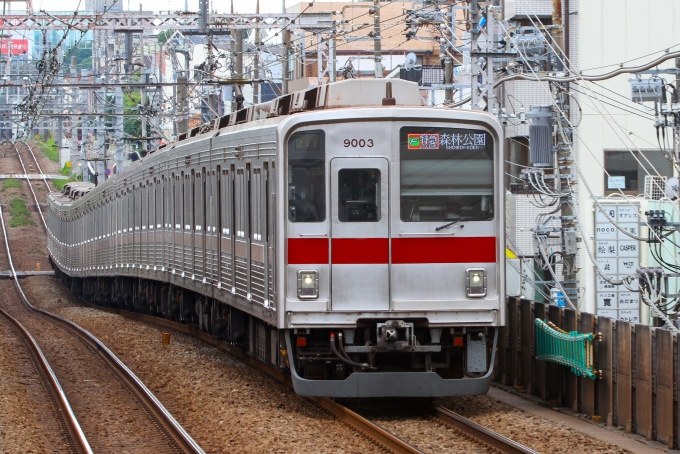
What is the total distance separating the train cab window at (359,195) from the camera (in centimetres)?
950

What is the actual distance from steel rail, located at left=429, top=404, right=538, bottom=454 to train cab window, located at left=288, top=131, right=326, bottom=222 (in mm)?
1903

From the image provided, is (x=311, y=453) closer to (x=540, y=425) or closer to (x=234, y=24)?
(x=540, y=425)

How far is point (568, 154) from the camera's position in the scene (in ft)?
43.6

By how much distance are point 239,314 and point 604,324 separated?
4.64 metres

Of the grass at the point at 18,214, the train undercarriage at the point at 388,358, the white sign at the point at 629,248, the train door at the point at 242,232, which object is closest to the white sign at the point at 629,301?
the white sign at the point at 629,248

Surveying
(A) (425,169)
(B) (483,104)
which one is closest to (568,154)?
(B) (483,104)

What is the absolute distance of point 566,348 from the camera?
998 centimetres

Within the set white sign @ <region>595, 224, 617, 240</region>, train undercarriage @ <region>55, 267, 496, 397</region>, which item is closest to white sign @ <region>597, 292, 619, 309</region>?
white sign @ <region>595, 224, 617, 240</region>

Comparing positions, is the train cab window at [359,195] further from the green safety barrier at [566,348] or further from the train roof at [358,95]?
the green safety barrier at [566,348]

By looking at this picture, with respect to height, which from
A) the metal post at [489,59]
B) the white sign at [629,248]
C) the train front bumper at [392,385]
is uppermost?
the metal post at [489,59]

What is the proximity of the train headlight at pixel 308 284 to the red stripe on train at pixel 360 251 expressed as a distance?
0.72 feet

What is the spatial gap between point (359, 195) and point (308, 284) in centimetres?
86

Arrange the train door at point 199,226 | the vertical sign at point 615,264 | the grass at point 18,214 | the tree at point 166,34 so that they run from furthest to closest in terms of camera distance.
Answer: the grass at point 18,214 < the tree at point 166,34 < the vertical sign at point 615,264 < the train door at point 199,226

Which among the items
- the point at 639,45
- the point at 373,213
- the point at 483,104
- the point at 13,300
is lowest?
the point at 13,300
